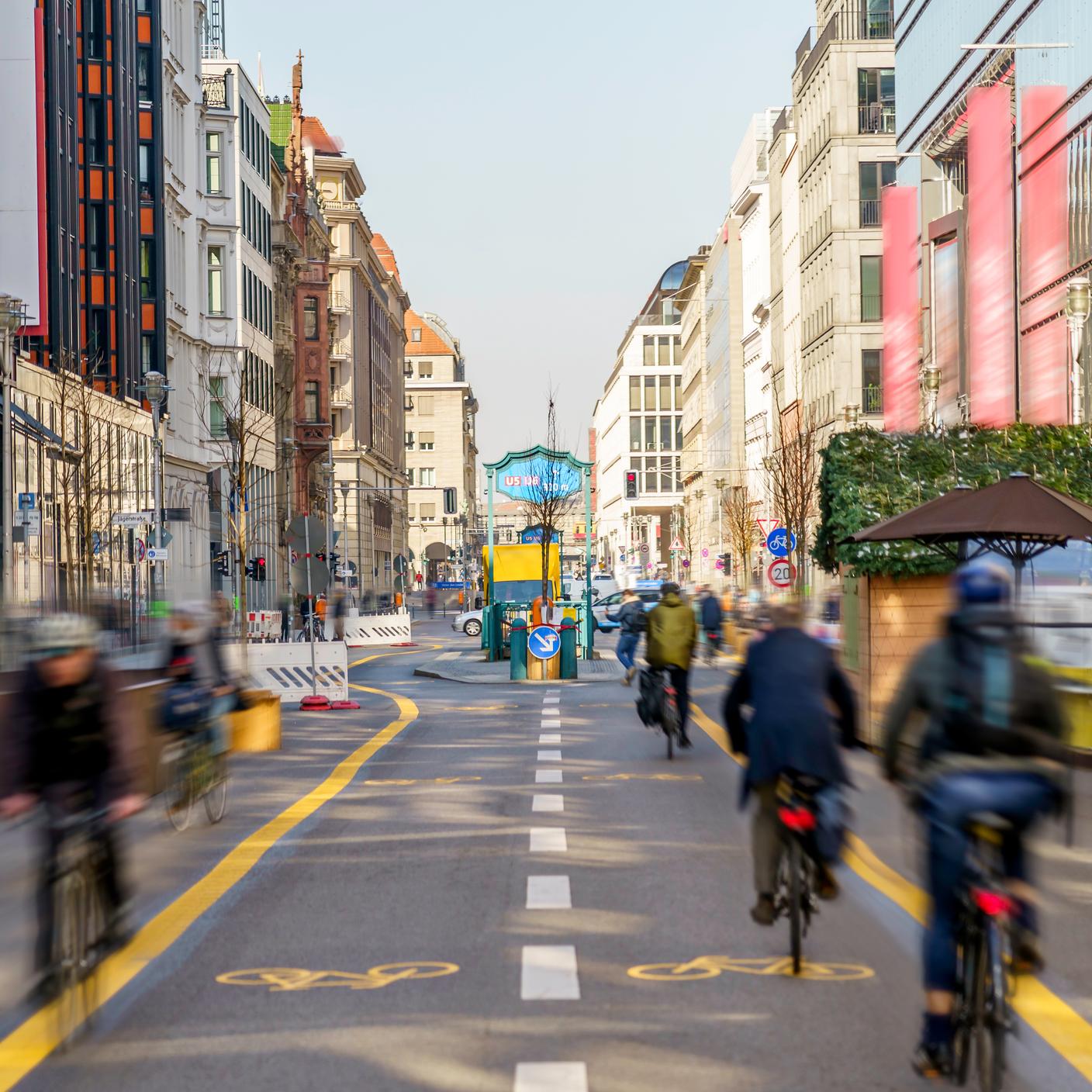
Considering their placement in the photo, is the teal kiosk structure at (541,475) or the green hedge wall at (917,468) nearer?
the green hedge wall at (917,468)

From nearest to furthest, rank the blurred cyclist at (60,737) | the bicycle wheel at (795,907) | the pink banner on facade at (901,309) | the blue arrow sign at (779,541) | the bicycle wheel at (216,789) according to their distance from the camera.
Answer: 1. the blurred cyclist at (60,737)
2. the bicycle wheel at (795,907)
3. the bicycle wheel at (216,789)
4. the blue arrow sign at (779,541)
5. the pink banner on facade at (901,309)

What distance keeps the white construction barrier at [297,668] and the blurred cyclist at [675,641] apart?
956 centimetres

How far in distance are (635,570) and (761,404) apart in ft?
92.4

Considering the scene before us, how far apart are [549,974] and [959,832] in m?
2.37

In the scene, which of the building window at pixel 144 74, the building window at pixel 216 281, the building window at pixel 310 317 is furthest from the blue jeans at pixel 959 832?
the building window at pixel 310 317

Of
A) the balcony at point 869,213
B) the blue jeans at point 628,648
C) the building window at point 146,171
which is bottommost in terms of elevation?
the blue jeans at point 628,648

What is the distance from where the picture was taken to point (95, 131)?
193 feet

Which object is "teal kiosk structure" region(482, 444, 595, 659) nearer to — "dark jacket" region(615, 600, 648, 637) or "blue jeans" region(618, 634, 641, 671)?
"dark jacket" region(615, 600, 648, 637)

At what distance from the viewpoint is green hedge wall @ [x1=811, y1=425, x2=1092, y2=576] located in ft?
65.5

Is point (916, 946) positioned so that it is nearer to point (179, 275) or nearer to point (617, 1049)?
point (617, 1049)

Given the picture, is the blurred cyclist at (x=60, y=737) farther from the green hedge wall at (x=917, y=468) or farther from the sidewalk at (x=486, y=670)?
the sidewalk at (x=486, y=670)

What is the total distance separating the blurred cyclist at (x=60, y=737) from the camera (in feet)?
23.6

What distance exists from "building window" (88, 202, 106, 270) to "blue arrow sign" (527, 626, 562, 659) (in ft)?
97.9

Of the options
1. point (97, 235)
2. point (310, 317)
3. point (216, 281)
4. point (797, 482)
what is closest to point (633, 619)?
point (797, 482)
